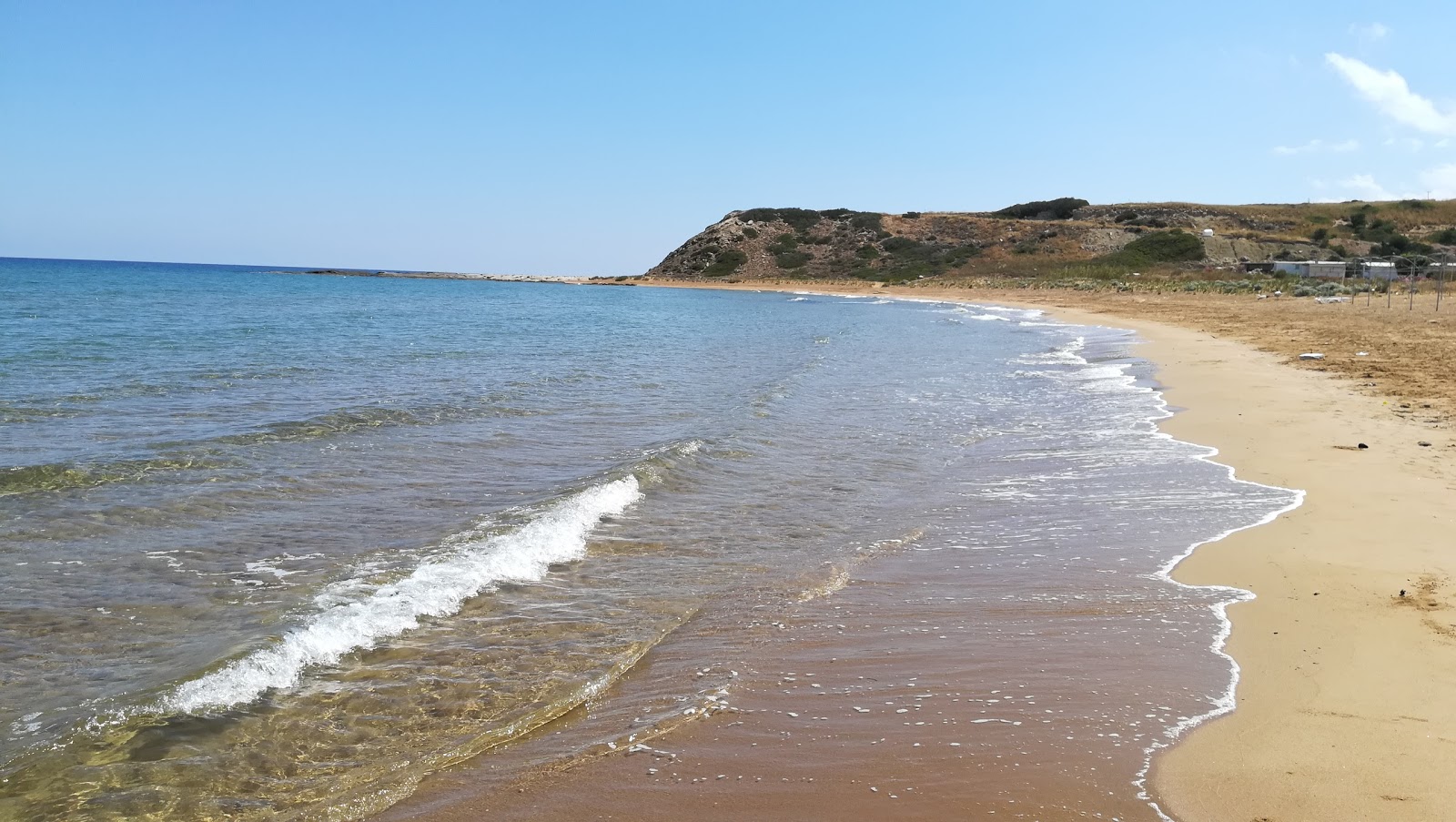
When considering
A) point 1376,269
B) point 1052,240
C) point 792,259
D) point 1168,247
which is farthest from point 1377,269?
point 792,259

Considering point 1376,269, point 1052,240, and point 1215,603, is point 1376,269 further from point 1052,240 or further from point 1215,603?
point 1215,603

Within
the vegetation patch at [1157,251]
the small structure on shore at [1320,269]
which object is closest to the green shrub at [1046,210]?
the vegetation patch at [1157,251]

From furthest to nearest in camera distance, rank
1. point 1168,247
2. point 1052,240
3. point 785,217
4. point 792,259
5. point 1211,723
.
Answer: point 785,217 < point 792,259 < point 1052,240 < point 1168,247 < point 1211,723

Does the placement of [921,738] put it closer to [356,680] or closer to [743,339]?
[356,680]

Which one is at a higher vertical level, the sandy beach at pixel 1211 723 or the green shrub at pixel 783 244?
the green shrub at pixel 783 244

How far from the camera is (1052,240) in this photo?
88.0m

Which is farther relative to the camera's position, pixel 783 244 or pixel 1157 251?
pixel 783 244

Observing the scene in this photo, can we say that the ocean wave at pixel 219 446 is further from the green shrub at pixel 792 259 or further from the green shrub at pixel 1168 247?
the green shrub at pixel 792 259

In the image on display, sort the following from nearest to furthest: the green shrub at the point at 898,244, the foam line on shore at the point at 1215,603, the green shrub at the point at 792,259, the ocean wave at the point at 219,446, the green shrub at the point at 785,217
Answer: the foam line on shore at the point at 1215,603
the ocean wave at the point at 219,446
the green shrub at the point at 898,244
the green shrub at the point at 792,259
the green shrub at the point at 785,217

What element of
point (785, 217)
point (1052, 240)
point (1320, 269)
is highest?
point (785, 217)

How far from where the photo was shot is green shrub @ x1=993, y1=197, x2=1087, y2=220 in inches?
4163

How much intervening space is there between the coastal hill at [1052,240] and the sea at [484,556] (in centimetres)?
6045

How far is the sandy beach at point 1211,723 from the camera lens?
3500mm

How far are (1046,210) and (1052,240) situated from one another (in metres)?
21.7
